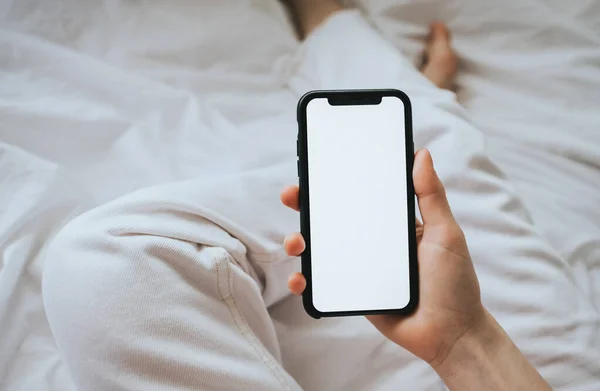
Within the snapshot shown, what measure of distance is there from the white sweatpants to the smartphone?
7 cm

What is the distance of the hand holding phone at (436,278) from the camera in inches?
22.5

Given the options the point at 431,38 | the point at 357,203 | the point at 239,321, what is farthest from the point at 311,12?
the point at 239,321

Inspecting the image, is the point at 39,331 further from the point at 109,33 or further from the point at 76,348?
the point at 109,33

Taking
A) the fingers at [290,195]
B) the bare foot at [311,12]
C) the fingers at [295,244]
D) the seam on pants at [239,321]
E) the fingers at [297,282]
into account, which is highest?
the bare foot at [311,12]

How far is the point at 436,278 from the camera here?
58cm

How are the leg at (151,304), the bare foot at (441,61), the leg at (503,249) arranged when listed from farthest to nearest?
the bare foot at (441,61)
the leg at (503,249)
the leg at (151,304)

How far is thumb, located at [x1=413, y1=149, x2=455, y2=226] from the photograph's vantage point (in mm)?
566

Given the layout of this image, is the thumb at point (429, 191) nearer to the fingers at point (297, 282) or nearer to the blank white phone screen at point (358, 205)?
the blank white phone screen at point (358, 205)

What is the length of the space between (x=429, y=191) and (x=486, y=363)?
20 centimetres

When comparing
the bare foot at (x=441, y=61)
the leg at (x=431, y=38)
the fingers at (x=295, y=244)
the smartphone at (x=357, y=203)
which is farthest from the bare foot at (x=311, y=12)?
the fingers at (x=295, y=244)

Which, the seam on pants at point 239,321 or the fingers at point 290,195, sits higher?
the fingers at point 290,195

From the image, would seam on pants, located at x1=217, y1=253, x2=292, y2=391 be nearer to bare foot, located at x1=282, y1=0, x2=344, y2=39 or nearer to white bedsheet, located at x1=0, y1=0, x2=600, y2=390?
white bedsheet, located at x1=0, y1=0, x2=600, y2=390

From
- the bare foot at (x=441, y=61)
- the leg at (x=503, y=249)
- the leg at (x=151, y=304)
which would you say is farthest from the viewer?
the bare foot at (x=441, y=61)

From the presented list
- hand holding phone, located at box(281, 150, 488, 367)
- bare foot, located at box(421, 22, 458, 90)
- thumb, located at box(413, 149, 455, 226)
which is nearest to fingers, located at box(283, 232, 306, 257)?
hand holding phone, located at box(281, 150, 488, 367)
